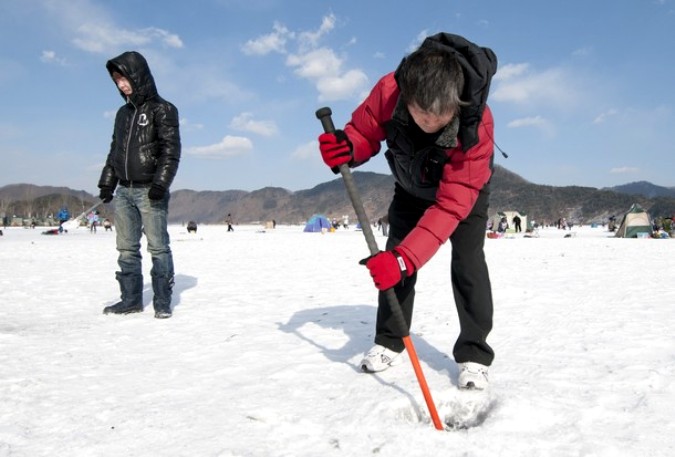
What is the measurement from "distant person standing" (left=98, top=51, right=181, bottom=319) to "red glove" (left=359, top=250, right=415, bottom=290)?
2.57 metres

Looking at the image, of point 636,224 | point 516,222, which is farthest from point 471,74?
point 516,222

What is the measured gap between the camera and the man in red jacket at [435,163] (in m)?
1.88

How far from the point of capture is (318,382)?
2322mm

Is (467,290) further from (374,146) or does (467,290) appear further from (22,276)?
(22,276)

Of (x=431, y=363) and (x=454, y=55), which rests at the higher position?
(x=454, y=55)

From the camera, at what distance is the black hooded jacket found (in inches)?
157

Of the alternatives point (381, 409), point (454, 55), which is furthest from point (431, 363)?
point (454, 55)

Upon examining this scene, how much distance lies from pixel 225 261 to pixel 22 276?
3604 millimetres

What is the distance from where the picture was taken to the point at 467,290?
236 centimetres

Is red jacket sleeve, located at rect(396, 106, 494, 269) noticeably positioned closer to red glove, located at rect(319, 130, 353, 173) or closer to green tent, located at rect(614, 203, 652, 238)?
red glove, located at rect(319, 130, 353, 173)

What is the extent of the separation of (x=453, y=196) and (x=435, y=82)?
557 millimetres

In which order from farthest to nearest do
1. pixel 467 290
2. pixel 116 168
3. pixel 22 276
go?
pixel 22 276
pixel 116 168
pixel 467 290

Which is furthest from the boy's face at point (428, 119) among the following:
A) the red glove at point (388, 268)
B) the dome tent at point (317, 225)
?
the dome tent at point (317, 225)

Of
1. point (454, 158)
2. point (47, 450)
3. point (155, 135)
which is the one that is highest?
point (155, 135)
